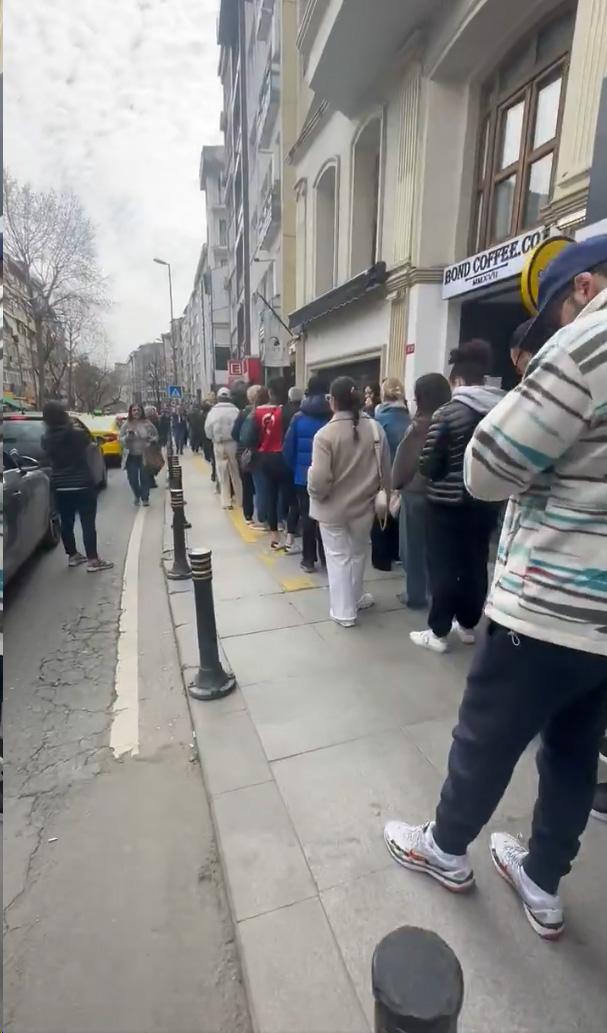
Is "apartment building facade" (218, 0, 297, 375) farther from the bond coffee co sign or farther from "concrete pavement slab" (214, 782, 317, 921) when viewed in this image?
"concrete pavement slab" (214, 782, 317, 921)

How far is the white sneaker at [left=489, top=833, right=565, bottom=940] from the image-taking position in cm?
170

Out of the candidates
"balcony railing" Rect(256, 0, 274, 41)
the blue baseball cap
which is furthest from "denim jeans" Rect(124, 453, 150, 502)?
"balcony railing" Rect(256, 0, 274, 41)

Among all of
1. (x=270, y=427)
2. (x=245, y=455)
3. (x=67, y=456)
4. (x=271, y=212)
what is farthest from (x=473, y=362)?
(x=271, y=212)

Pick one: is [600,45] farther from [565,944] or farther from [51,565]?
[51,565]

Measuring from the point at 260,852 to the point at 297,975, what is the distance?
1.58ft

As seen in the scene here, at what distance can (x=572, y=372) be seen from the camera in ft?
3.81

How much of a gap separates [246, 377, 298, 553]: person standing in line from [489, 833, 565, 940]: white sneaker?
441cm

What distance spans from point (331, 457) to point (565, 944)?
2831 mm

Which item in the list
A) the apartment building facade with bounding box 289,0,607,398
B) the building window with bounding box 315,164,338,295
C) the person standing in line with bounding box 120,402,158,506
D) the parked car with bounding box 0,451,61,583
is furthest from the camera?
the building window with bounding box 315,164,338,295

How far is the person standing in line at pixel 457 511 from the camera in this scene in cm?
301

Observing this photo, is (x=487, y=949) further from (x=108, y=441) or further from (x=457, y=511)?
(x=108, y=441)

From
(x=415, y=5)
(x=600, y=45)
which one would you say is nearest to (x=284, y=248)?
(x=415, y=5)

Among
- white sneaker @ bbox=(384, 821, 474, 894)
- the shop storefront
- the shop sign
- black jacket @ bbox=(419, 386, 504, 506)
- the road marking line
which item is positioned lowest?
the road marking line

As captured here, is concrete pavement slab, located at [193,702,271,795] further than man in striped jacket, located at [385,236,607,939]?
Yes
